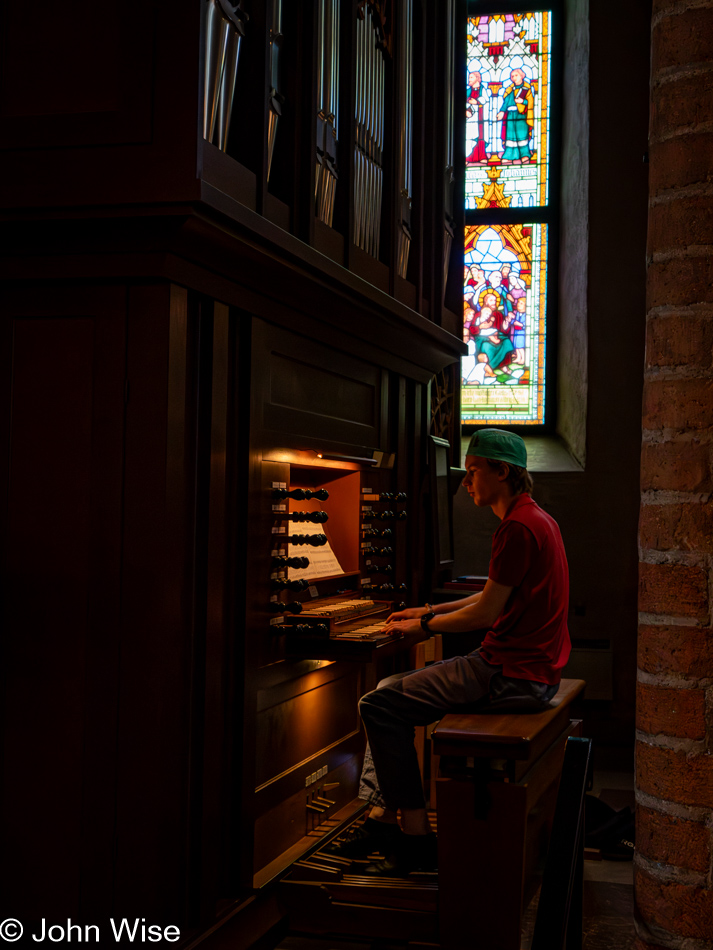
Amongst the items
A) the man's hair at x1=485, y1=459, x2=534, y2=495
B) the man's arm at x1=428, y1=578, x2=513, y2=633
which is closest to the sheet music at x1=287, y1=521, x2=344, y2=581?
the man's arm at x1=428, y1=578, x2=513, y2=633

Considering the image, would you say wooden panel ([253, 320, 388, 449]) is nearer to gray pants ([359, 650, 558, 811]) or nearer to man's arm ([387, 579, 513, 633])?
man's arm ([387, 579, 513, 633])

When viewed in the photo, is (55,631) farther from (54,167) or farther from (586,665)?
(586,665)

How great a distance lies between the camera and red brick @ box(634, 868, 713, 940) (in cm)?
312

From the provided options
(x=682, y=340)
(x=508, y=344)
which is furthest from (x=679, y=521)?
(x=508, y=344)

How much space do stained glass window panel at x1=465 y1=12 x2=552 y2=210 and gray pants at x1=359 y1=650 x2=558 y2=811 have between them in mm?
5929

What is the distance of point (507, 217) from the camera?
30.1ft

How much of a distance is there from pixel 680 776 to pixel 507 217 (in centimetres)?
686

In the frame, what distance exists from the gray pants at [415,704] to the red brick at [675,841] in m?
1.06

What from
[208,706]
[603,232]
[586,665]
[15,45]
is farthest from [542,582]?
[603,232]

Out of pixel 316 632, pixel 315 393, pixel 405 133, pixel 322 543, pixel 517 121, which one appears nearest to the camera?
pixel 316 632

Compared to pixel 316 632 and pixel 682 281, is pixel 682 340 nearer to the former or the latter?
pixel 682 281

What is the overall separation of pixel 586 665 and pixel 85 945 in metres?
5.48

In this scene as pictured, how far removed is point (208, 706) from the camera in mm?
3768

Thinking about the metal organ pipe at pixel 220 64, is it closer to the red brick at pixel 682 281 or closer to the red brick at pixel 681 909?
the red brick at pixel 682 281
